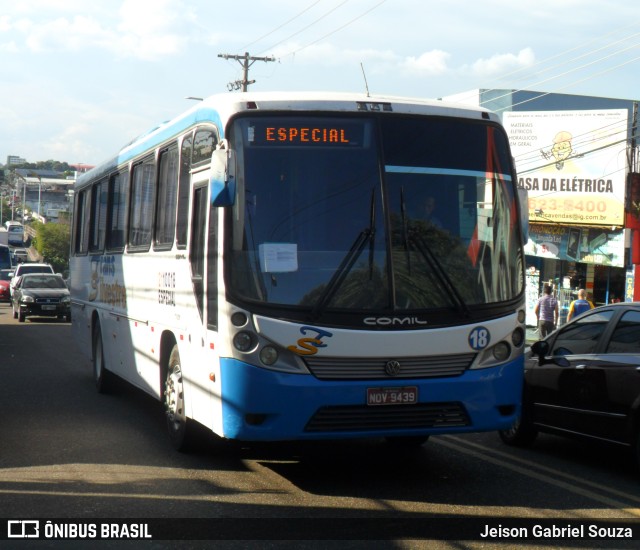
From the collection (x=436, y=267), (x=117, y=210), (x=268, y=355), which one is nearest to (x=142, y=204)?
(x=117, y=210)

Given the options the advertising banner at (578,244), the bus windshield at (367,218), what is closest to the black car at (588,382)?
the bus windshield at (367,218)

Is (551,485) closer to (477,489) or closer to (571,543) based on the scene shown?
(477,489)

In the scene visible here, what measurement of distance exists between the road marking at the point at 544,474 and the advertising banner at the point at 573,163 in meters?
21.6

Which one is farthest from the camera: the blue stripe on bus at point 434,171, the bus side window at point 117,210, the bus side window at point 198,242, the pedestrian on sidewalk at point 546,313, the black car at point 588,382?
the pedestrian on sidewalk at point 546,313

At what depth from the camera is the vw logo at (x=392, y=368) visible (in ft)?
25.9

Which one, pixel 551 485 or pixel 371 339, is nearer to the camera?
pixel 371 339

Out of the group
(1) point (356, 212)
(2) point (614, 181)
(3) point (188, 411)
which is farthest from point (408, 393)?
(2) point (614, 181)

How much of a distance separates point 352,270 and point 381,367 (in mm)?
750

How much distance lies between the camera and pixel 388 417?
7.94 m

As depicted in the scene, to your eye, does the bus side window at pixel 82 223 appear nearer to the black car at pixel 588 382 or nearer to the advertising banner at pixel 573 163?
the black car at pixel 588 382

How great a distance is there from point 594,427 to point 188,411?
138 inches

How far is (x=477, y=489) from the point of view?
324 inches

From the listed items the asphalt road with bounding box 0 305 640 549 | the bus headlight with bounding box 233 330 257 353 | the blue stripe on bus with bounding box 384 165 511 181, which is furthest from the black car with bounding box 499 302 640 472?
the bus headlight with bounding box 233 330 257 353

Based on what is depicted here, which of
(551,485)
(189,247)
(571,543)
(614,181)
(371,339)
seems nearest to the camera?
(571,543)
